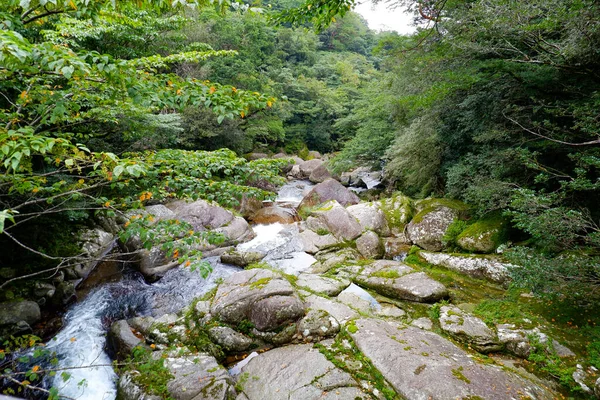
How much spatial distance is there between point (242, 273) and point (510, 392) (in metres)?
4.95

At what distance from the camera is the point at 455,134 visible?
897cm

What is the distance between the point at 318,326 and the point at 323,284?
170 centimetres

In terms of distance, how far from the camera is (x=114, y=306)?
22.7 ft

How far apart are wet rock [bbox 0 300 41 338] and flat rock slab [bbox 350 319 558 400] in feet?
21.6

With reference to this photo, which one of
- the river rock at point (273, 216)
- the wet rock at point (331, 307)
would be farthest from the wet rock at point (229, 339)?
the river rock at point (273, 216)

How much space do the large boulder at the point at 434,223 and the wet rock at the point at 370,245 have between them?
113 cm

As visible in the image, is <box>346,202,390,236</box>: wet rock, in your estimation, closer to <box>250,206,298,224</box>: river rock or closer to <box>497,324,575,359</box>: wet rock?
<box>250,206,298,224</box>: river rock

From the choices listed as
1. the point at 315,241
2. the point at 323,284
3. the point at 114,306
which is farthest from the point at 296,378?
the point at 315,241

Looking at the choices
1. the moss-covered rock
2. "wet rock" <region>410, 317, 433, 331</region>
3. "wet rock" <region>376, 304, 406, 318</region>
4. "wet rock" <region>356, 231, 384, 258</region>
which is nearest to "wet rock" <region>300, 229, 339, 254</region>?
"wet rock" <region>356, 231, 384, 258</region>

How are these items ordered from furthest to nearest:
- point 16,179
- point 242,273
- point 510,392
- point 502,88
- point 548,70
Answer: point 502,88 < point 242,273 < point 548,70 < point 510,392 < point 16,179

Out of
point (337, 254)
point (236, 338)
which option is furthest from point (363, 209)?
point (236, 338)

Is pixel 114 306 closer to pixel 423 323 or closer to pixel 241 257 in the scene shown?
pixel 241 257

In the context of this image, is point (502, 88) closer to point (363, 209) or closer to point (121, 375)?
point (363, 209)

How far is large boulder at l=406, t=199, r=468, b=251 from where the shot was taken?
8.97m
